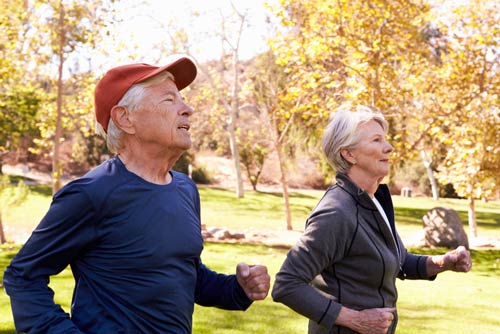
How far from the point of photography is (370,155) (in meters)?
3.04

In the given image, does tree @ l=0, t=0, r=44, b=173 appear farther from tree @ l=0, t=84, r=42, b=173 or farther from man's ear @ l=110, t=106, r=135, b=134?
man's ear @ l=110, t=106, r=135, b=134

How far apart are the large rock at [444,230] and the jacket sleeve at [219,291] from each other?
1325 centimetres

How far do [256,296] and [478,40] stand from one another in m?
12.1

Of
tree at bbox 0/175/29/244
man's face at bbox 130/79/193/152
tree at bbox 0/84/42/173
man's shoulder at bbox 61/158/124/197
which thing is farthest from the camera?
tree at bbox 0/84/42/173

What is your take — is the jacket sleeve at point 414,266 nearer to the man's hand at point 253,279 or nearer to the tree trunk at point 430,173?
the man's hand at point 253,279

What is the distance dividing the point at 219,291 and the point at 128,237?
519 millimetres

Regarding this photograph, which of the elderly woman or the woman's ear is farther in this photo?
the woman's ear

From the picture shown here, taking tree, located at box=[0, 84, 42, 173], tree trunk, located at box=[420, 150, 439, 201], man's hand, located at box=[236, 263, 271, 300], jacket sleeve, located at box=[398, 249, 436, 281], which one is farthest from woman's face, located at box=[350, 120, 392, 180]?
tree trunk, located at box=[420, 150, 439, 201]

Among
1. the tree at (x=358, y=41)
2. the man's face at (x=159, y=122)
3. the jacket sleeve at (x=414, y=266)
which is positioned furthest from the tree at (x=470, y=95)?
the man's face at (x=159, y=122)

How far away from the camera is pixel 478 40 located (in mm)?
13211

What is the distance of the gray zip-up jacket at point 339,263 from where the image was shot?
274 centimetres

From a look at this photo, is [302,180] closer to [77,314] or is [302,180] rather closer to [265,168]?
[265,168]

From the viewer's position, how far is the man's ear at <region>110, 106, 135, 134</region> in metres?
2.35

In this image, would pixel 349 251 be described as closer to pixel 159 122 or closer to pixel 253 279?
pixel 253 279
